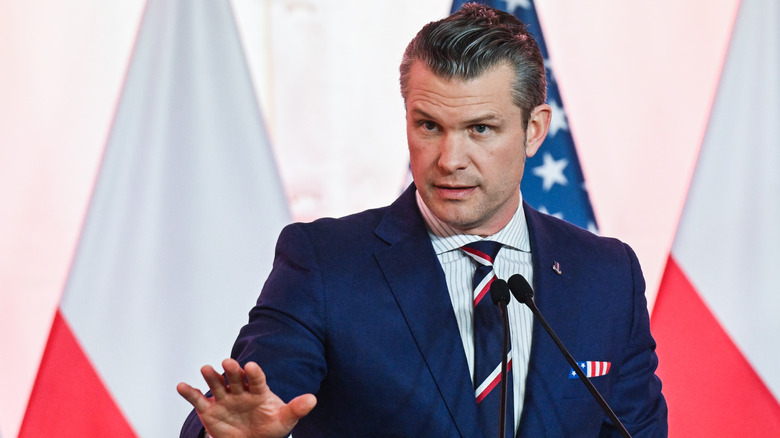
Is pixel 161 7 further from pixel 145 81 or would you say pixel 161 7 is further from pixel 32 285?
pixel 32 285

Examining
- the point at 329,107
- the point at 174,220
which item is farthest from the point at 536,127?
the point at 174,220

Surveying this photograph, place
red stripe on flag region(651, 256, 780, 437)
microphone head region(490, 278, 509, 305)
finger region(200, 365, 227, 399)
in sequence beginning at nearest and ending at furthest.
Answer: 1. finger region(200, 365, 227, 399)
2. microphone head region(490, 278, 509, 305)
3. red stripe on flag region(651, 256, 780, 437)

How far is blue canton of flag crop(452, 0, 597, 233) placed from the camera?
9.42ft

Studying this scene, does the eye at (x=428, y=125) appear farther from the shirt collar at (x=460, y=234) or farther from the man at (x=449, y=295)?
the shirt collar at (x=460, y=234)

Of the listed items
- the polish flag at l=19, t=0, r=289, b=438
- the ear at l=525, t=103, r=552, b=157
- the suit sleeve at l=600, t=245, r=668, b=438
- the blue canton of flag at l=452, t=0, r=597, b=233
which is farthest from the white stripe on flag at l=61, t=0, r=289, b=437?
the suit sleeve at l=600, t=245, r=668, b=438

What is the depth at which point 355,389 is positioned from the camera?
153 centimetres

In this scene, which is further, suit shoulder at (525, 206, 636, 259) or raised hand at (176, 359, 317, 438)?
suit shoulder at (525, 206, 636, 259)

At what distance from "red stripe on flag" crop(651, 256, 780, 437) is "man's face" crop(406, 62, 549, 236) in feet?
4.83

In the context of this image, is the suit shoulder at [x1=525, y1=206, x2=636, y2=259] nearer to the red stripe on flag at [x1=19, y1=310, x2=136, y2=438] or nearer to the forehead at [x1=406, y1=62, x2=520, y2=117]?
the forehead at [x1=406, y1=62, x2=520, y2=117]

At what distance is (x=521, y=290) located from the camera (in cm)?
134

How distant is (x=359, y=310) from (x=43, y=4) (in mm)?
1604

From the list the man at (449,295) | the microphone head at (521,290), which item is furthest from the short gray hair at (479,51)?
the microphone head at (521,290)

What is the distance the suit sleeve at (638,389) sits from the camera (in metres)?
1.70

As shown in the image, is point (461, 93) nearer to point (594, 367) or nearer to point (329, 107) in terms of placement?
point (594, 367)
